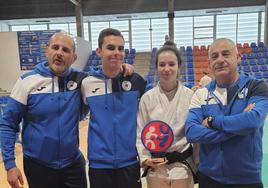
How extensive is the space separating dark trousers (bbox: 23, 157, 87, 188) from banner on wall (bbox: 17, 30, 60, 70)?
9773mm

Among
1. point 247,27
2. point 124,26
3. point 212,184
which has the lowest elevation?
point 212,184

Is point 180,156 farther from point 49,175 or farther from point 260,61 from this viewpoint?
point 260,61

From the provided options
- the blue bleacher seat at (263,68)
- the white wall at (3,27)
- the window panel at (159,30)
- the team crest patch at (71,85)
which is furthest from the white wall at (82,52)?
the team crest patch at (71,85)

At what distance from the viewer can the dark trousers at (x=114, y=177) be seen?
1.82m

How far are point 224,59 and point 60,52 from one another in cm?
107

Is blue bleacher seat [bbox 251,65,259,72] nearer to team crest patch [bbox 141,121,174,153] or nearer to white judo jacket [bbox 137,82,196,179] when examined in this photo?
white judo jacket [bbox 137,82,196,179]

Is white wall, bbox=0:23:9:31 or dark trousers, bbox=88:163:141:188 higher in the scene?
white wall, bbox=0:23:9:31

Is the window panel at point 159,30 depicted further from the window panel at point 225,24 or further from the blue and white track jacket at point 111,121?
the blue and white track jacket at point 111,121

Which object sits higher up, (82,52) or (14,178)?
(82,52)

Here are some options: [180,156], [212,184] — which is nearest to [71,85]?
[180,156]

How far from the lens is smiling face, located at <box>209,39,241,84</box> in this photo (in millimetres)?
1676

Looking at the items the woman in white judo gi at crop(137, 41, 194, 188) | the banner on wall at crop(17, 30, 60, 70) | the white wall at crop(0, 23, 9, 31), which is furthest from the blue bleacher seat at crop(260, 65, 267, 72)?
the white wall at crop(0, 23, 9, 31)

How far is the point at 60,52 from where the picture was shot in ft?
6.14

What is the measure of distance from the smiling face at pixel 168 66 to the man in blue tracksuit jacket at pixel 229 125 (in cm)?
25
